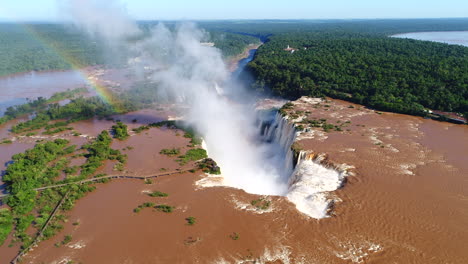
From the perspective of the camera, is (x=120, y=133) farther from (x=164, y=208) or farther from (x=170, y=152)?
(x=164, y=208)

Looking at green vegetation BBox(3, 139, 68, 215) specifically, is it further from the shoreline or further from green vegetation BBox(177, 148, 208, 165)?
the shoreline

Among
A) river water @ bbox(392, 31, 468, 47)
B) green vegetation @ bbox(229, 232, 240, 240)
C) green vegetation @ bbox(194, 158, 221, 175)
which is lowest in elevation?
green vegetation @ bbox(194, 158, 221, 175)

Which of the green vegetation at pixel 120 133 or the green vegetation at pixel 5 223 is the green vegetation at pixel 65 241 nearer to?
the green vegetation at pixel 5 223

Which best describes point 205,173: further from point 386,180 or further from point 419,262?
point 419,262

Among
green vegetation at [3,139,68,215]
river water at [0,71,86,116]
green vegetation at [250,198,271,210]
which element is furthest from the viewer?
river water at [0,71,86,116]

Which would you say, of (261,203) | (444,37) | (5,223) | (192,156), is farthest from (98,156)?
(444,37)

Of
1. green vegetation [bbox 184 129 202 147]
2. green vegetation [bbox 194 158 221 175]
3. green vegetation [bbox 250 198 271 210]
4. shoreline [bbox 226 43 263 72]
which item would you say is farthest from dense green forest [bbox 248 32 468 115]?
green vegetation [bbox 250 198 271 210]

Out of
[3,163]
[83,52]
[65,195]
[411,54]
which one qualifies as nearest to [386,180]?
[65,195]
